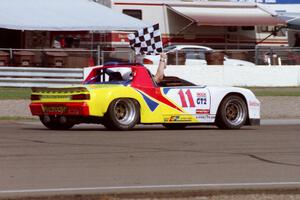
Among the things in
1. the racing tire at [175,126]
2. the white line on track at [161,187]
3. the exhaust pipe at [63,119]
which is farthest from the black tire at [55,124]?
the white line on track at [161,187]

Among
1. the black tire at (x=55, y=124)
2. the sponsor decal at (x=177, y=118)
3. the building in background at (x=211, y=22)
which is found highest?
the building in background at (x=211, y=22)

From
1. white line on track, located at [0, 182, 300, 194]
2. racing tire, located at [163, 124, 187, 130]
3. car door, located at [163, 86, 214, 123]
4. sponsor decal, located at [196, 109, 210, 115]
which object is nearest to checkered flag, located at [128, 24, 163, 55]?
racing tire, located at [163, 124, 187, 130]

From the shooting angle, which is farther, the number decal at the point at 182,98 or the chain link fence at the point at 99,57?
the chain link fence at the point at 99,57

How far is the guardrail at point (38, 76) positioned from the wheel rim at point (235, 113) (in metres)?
12.5

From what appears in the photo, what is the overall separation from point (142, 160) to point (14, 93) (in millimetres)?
15499

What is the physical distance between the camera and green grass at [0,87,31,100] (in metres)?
24.7

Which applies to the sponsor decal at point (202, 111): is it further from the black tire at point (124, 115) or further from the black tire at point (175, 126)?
the black tire at point (124, 115)

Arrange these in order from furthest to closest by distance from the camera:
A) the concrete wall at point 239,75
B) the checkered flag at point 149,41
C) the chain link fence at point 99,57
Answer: the concrete wall at point 239,75
the chain link fence at point 99,57
the checkered flag at point 149,41

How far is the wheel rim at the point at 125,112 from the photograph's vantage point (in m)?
15.8

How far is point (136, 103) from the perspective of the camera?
626 inches

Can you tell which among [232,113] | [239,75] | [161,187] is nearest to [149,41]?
[232,113]

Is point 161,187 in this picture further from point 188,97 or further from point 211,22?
point 211,22

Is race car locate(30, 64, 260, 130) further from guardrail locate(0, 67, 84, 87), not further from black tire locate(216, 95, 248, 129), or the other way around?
guardrail locate(0, 67, 84, 87)

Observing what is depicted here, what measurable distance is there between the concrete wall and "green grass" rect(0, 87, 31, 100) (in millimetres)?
5778
